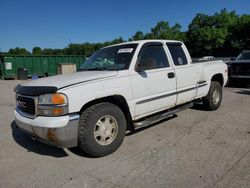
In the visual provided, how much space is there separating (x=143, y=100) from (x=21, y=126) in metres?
2.08

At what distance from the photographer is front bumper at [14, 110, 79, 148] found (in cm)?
319

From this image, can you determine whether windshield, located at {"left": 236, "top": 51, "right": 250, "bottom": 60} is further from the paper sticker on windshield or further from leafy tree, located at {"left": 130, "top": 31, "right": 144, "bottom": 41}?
leafy tree, located at {"left": 130, "top": 31, "right": 144, "bottom": 41}

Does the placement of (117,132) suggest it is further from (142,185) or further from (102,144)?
(142,185)

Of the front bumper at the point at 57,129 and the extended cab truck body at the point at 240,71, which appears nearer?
the front bumper at the point at 57,129

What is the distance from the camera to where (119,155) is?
3.76 metres

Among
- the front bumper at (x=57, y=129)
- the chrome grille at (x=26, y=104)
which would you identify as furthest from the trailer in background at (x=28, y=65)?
the front bumper at (x=57, y=129)

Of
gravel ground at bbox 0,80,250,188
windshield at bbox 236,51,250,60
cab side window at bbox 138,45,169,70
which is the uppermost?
windshield at bbox 236,51,250,60

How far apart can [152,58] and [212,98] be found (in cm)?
259

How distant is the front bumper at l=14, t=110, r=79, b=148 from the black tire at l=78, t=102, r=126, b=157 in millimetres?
133

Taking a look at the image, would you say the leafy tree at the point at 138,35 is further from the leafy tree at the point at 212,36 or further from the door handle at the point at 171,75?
the door handle at the point at 171,75

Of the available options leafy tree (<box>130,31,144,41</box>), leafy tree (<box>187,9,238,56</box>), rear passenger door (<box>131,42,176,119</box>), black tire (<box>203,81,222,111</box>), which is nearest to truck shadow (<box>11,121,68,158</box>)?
rear passenger door (<box>131,42,176,119</box>)

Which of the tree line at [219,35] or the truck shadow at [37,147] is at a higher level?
the tree line at [219,35]

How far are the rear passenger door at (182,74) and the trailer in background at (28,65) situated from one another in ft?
58.8

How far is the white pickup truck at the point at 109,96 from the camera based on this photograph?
3.26 m
